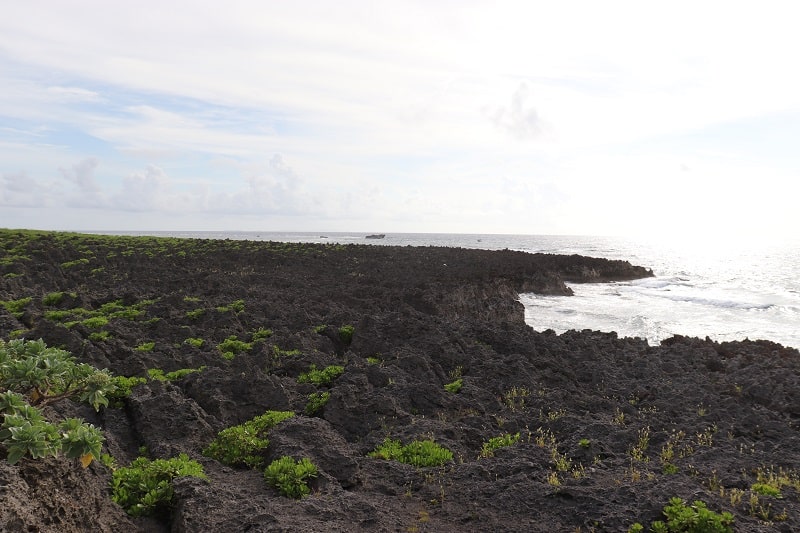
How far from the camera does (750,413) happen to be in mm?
12477

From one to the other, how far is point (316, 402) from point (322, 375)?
191 cm

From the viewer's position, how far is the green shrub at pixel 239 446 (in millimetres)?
9695

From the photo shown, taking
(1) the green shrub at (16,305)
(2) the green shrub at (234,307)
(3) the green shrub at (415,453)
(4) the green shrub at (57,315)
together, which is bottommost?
(3) the green shrub at (415,453)

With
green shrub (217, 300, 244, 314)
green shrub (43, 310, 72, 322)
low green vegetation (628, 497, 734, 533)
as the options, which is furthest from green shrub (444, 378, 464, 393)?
green shrub (43, 310, 72, 322)

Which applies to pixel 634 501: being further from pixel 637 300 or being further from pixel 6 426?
pixel 637 300

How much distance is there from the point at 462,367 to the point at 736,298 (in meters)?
43.9

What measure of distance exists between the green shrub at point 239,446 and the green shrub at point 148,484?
1087 millimetres

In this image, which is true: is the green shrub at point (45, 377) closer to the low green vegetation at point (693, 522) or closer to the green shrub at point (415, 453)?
the green shrub at point (415, 453)

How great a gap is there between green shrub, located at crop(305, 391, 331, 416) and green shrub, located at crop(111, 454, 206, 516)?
12.6 ft

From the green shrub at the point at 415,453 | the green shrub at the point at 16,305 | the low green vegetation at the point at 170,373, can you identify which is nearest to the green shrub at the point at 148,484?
the green shrub at the point at 415,453

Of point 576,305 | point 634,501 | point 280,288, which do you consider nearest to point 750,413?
point 634,501

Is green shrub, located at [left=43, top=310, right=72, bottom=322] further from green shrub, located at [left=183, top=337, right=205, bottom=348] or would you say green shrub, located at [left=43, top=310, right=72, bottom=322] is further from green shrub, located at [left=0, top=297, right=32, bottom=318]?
green shrub, located at [left=183, top=337, right=205, bottom=348]

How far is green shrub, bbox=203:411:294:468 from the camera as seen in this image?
31.8ft

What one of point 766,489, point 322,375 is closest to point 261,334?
point 322,375
